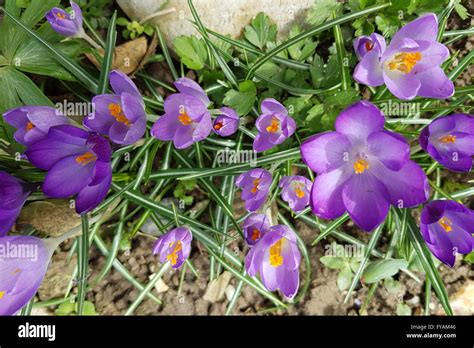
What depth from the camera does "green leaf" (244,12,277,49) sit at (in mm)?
1781

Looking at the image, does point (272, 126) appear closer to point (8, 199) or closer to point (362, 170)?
point (362, 170)

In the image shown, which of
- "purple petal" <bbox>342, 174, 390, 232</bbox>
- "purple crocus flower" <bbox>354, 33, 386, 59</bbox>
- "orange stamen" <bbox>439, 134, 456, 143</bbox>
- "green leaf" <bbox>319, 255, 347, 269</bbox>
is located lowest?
"green leaf" <bbox>319, 255, 347, 269</bbox>

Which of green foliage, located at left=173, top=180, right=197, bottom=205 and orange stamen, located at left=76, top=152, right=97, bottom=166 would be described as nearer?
orange stamen, located at left=76, top=152, right=97, bottom=166

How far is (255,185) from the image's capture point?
1.45 m

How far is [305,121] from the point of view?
5.18ft

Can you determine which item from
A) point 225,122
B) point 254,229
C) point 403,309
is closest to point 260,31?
point 225,122

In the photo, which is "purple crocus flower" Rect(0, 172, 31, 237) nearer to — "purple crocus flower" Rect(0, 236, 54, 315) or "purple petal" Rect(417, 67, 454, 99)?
"purple crocus flower" Rect(0, 236, 54, 315)

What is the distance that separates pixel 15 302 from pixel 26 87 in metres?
0.76

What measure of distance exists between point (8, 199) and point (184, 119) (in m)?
0.54

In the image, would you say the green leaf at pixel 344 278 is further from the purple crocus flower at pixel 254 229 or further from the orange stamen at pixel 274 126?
the orange stamen at pixel 274 126

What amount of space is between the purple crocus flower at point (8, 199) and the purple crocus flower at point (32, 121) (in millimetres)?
118

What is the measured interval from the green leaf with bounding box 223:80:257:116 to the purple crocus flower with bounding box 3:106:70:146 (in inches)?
23.6

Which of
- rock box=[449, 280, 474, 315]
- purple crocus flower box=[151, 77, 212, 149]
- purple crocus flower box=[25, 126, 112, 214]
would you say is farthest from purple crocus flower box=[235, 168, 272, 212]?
rock box=[449, 280, 474, 315]

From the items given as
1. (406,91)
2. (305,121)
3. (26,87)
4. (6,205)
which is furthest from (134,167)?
(406,91)
